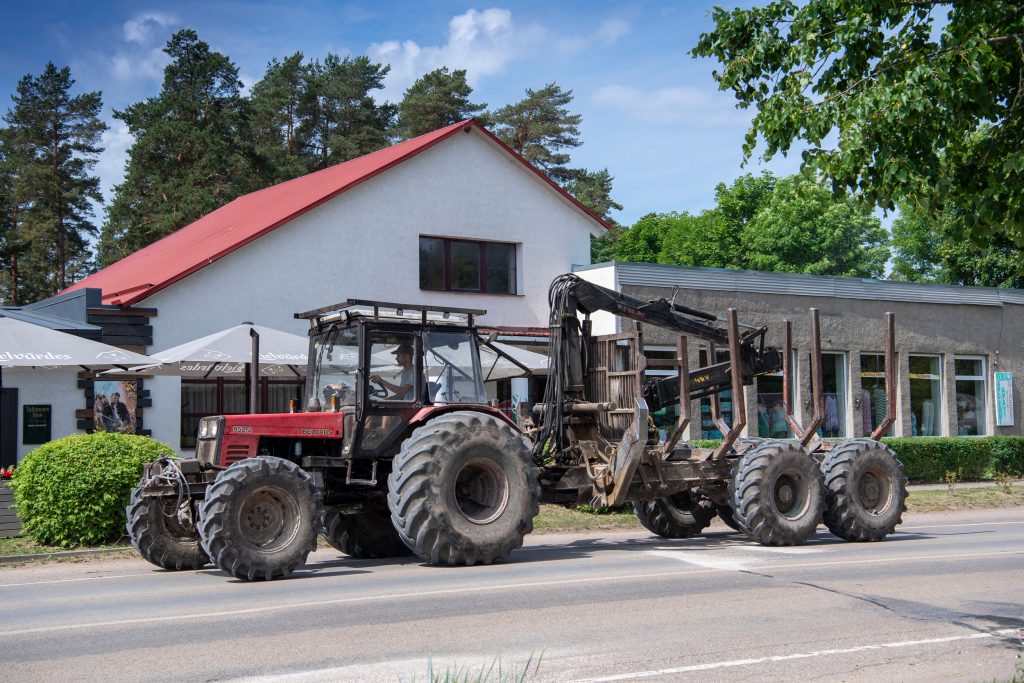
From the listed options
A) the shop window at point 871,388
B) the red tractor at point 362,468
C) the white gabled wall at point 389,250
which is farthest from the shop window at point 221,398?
the shop window at point 871,388

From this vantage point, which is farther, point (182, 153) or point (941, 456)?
point (182, 153)

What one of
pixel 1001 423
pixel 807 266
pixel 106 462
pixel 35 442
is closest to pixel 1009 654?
pixel 106 462

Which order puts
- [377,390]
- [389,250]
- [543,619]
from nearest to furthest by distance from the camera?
[543,619] < [377,390] < [389,250]

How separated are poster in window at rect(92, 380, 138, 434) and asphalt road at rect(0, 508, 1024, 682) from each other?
8664 mm

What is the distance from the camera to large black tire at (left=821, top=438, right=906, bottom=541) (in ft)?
47.6

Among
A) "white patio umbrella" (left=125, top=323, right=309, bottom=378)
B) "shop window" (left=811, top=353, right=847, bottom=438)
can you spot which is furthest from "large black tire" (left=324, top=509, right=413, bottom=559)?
"shop window" (left=811, top=353, right=847, bottom=438)

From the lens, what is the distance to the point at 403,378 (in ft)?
41.4

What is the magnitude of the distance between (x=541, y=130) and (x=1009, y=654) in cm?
4998

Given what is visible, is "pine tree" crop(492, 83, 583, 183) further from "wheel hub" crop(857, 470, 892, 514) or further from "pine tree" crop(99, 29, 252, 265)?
"wheel hub" crop(857, 470, 892, 514)

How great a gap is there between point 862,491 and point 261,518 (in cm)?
833

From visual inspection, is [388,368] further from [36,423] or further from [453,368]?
[36,423]

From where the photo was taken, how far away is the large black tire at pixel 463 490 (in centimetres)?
1156

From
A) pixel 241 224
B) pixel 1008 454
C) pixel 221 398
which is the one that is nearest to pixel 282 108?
pixel 241 224

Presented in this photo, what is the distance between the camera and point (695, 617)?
895 cm
